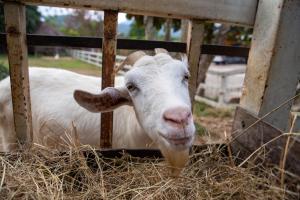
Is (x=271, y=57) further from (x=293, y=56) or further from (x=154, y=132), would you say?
(x=154, y=132)

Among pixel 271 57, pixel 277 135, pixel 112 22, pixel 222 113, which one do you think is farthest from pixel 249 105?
pixel 222 113

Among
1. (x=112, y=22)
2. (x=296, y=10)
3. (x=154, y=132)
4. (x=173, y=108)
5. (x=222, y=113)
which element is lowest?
(x=222, y=113)

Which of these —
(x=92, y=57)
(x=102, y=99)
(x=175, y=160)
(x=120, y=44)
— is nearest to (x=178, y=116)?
(x=175, y=160)

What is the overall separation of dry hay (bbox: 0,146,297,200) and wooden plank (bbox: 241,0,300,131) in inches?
21.9

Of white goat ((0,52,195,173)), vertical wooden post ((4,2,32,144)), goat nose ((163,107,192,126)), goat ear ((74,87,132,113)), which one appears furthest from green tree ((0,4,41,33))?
goat nose ((163,107,192,126))

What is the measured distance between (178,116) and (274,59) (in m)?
1.01

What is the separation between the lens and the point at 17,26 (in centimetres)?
215

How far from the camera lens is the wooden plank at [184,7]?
2183mm

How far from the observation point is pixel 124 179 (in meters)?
2.20

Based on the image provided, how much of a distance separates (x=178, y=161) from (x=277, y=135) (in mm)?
655

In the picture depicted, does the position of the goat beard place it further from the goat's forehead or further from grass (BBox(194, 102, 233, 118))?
grass (BBox(194, 102, 233, 118))

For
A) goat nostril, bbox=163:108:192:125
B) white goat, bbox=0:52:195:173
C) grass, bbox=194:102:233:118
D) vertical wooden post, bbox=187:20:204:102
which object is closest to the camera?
goat nostril, bbox=163:108:192:125

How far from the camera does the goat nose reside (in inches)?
72.3

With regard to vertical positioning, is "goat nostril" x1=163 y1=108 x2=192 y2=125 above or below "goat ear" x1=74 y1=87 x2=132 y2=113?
above
